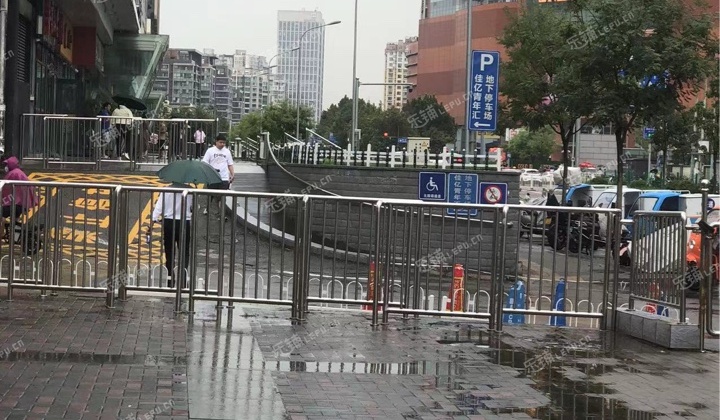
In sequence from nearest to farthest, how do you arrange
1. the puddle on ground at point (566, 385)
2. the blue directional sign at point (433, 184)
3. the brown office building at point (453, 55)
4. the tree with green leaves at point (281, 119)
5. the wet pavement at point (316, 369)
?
the wet pavement at point (316, 369) < the puddle on ground at point (566, 385) < the blue directional sign at point (433, 184) < the brown office building at point (453, 55) < the tree with green leaves at point (281, 119)

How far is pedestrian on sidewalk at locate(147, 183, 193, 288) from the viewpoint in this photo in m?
10.6

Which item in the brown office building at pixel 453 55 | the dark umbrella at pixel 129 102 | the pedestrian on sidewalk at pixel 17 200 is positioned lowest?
the pedestrian on sidewalk at pixel 17 200

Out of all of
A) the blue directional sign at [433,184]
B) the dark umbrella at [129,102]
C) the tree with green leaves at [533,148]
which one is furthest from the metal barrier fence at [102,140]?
the tree with green leaves at [533,148]

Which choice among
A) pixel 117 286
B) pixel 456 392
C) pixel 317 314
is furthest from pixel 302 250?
pixel 456 392

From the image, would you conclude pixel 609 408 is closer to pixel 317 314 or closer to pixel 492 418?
pixel 492 418

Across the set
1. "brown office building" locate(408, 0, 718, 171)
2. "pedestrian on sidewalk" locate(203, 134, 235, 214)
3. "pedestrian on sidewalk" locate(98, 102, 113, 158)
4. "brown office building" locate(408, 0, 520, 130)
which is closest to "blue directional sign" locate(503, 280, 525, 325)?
"pedestrian on sidewalk" locate(203, 134, 235, 214)

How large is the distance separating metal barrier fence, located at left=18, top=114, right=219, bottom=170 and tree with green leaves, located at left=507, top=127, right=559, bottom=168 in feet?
253

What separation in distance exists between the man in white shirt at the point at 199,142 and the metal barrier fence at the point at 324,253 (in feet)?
54.6

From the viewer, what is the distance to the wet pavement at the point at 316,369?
6805 millimetres

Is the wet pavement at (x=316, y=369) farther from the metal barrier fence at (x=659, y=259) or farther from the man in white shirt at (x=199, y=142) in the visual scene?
the man in white shirt at (x=199, y=142)

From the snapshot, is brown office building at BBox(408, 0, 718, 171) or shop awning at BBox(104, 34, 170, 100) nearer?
shop awning at BBox(104, 34, 170, 100)

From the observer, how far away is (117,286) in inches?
424

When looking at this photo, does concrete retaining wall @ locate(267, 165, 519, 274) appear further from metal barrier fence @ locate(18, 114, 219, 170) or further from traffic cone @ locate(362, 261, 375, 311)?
metal barrier fence @ locate(18, 114, 219, 170)

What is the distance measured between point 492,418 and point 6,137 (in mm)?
20468
